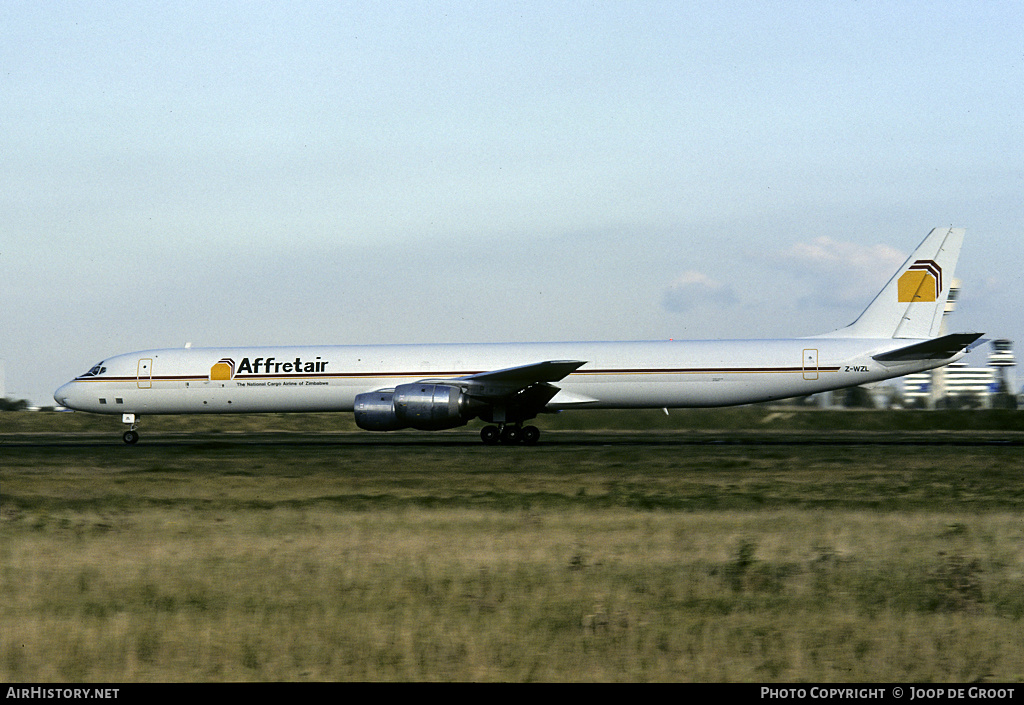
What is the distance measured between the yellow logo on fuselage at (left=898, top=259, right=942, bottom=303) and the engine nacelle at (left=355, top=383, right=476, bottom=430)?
14.6 meters

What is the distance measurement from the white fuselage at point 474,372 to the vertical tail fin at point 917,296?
70 cm

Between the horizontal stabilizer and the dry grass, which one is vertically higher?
the horizontal stabilizer

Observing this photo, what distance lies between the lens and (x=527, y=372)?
1164 inches

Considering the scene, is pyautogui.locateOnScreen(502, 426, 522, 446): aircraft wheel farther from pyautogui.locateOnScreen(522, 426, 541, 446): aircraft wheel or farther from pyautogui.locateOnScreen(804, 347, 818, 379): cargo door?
pyautogui.locateOnScreen(804, 347, 818, 379): cargo door

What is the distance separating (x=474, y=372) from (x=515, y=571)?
21.0 m

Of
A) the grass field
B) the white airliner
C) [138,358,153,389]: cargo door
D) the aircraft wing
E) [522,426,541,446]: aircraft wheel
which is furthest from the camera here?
[138,358,153,389]: cargo door

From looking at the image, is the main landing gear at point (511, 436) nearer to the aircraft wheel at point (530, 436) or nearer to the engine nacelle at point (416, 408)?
the aircraft wheel at point (530, 436)

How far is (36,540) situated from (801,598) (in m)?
9.79

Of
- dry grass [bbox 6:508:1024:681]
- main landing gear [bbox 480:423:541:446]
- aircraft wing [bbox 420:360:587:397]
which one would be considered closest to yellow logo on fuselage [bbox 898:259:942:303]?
aircraft wing [bbox 420:360:587:397]

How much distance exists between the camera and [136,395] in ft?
110

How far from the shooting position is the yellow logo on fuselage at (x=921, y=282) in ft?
105

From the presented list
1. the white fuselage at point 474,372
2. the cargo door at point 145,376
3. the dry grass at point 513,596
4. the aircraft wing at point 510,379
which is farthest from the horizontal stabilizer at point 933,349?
the cargo door at point 145,376

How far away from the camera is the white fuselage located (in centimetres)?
3064

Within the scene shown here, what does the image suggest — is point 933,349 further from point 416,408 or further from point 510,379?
point 416,408
